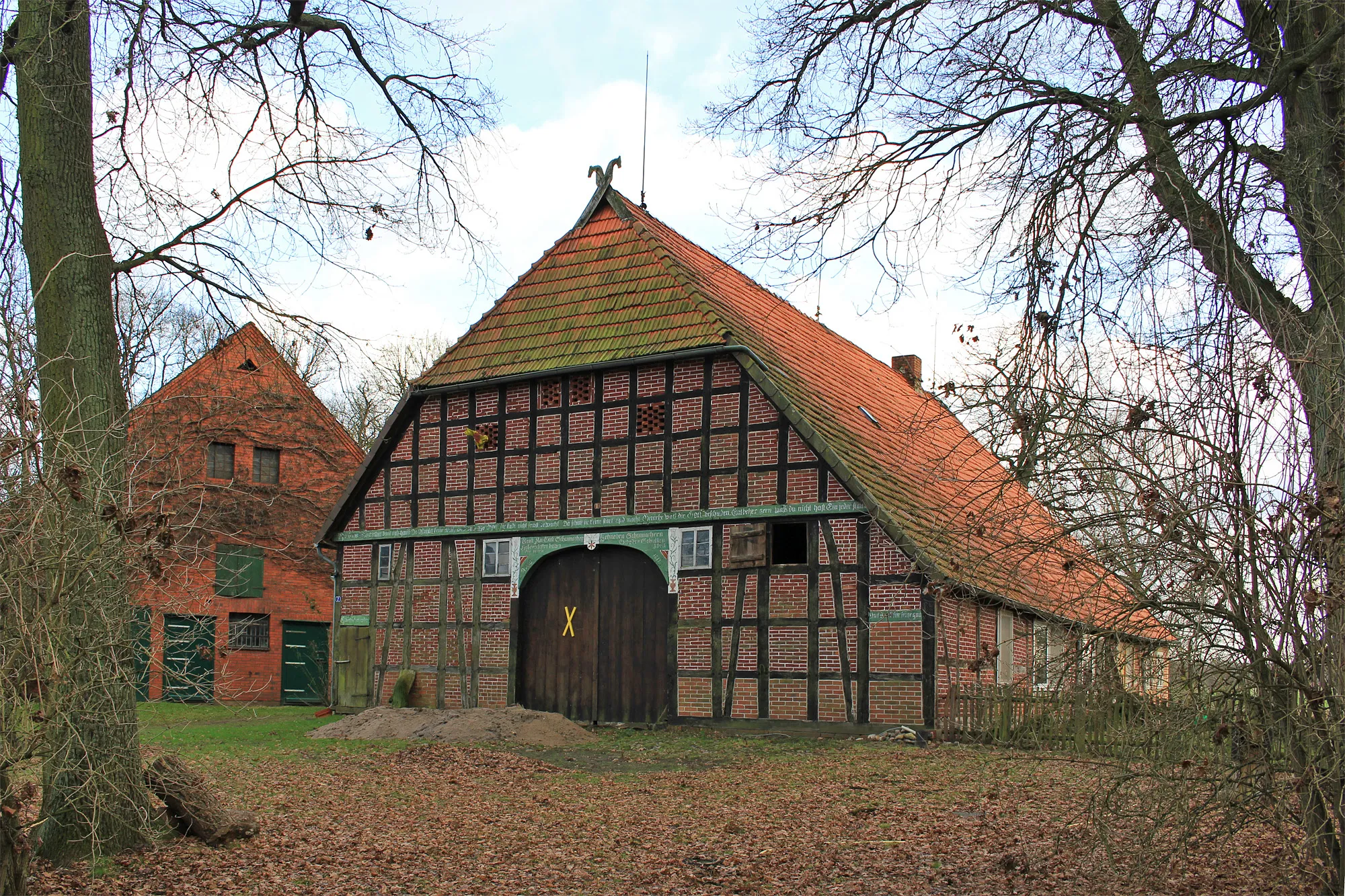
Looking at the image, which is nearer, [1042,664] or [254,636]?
[1042,664]

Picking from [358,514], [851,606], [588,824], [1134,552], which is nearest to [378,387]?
[358,514]

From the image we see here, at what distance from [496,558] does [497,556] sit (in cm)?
4

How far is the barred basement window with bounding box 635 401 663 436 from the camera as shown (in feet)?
57.7

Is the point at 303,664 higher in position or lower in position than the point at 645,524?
lower

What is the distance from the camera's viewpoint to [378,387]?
118 ft

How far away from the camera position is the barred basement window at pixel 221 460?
1101 inches

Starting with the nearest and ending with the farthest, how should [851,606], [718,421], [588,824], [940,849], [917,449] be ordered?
[940,849], [588,824], [851,606], [718,421], [917,449]

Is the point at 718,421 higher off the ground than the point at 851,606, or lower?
higher

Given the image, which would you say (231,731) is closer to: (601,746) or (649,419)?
(601,746)

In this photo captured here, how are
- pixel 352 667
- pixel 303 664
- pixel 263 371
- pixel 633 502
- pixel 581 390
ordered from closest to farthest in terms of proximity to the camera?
pixel 633 502 → pixel 581 390 → pixel 352 667 → pixel 263 371 → pixel 303 664

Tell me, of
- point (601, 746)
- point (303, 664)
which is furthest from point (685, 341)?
point (303, 664)

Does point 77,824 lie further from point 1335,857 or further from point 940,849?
point 1335,857

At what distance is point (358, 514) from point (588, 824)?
12.0 m

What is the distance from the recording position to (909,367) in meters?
28.9
